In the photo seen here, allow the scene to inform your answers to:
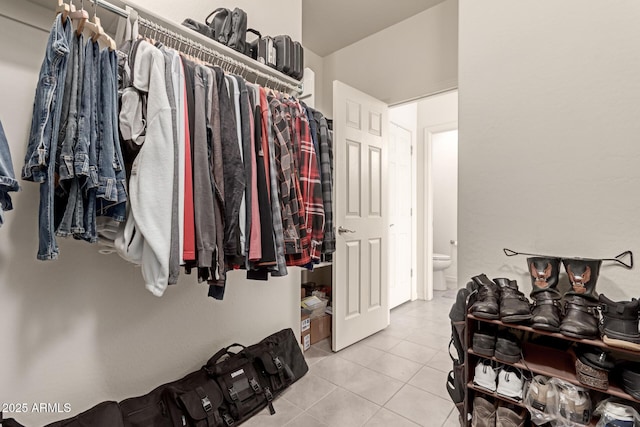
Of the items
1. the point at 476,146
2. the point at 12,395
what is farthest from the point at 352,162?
the point at 12,395

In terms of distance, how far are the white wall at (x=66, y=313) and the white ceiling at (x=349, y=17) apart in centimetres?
129

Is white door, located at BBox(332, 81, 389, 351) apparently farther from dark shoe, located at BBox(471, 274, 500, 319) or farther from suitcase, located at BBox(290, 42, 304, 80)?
dark shoe, located at BBox(471, 274, 500, 319)

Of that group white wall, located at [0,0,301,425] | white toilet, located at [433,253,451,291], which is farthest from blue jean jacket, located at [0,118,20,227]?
white toilet, located at [433,253,451,291]

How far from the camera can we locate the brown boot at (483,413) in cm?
121

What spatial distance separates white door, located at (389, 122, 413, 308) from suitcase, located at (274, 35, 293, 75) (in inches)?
74.0

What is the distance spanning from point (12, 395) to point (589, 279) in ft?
7.35

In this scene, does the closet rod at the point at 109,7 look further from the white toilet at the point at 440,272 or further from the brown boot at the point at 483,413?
the white toilet at the point at 440,272

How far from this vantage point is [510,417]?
1.17 m

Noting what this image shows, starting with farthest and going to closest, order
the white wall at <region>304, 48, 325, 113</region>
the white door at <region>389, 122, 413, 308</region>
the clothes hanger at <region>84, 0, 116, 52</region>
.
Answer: the white door at <region>389, 122, 413, 308</region> < the white wall at <region>304, 48, 325, 113</region> < the clothes hanger at <region>84, 0, 116, 52</region>

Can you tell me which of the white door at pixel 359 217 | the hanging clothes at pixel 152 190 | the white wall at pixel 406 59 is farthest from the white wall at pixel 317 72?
the hanging clothes at pixel 152 190

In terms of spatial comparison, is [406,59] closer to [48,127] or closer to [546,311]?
[546,311]

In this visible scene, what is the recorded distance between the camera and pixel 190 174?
3.29 feet

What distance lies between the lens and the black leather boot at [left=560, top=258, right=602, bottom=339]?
3.27ft

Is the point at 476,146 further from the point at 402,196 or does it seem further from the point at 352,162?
the point at 402,196
